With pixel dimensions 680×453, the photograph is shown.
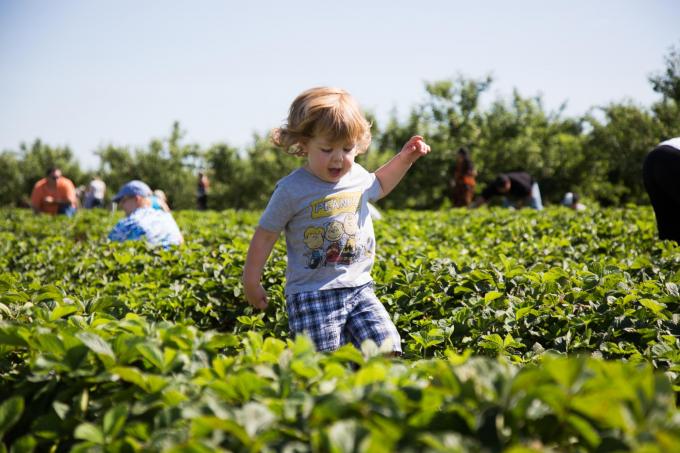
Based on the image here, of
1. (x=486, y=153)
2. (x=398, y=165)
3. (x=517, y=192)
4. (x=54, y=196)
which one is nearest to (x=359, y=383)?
(x=398, y=165)

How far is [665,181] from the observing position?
402 cm

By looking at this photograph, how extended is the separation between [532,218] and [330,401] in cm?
714

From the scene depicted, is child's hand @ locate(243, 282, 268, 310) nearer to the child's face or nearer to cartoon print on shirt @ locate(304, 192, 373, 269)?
cartoon print on shirt @ locate(304, 192, 373, 269)

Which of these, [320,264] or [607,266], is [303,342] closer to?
[320,264]

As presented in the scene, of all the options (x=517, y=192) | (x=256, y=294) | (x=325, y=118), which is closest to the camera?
(x=325, y=118)

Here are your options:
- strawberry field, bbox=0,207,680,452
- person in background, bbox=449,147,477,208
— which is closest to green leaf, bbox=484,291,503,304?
strawberry field, bbox=0,207,680,452

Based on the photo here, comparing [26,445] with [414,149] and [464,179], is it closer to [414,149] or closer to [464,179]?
[414,149]

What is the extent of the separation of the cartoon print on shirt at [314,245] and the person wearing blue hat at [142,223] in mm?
3069

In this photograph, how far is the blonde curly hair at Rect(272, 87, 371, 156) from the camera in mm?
2723

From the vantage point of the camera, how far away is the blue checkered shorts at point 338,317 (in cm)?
277

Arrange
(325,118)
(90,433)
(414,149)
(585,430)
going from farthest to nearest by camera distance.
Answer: (414,149) < (325,118) < (90,433) < (585,430)

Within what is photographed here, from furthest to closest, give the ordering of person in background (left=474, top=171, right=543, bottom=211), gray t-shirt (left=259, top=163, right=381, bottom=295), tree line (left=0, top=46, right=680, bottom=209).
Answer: tree line (left=0, top=46, right=680, bottom=209)
person in background (left=474, top=171, right=543, bottom=211)
gray t-shirt (left=259, top=163, right=381, bottom=295)

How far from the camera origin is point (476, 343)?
9.23 ft

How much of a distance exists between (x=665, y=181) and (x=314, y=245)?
2691 millimetres
